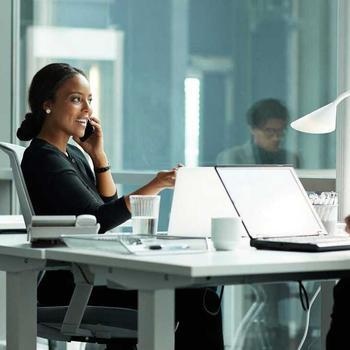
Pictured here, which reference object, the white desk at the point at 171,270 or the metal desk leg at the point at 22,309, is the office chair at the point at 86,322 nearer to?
the metal desk leg at the point at 22,309

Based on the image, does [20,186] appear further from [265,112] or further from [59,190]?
[265,112]

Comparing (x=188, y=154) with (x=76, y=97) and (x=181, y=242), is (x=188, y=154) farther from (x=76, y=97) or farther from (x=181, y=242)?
(x=181, y=242)

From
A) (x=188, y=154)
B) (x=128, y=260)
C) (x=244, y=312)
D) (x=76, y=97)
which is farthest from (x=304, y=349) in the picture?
(x=128, y=260)

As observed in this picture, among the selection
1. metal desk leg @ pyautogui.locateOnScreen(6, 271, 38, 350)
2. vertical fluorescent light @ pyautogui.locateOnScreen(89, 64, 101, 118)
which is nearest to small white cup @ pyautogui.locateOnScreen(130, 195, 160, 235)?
metal desk leg @ pyautogui.locateOnScreen(6, 271, 38, 350)

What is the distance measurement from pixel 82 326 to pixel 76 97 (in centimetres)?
93

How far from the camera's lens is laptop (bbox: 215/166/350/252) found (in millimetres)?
2574

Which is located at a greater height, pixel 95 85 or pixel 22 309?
pixel 95 85

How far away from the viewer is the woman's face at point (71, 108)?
3.39 m

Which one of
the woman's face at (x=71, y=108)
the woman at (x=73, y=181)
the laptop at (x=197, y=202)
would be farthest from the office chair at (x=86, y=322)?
the woman's face at (x=71, y=108)

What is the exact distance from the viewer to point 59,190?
3.14m

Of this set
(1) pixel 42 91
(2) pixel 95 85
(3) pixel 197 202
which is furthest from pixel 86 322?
(2) pixel 95 85

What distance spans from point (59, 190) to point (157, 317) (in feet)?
3.49

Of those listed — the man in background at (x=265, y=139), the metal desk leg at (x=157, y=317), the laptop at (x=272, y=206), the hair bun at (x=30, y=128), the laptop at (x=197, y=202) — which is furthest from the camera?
the man in background at (x=265, y=139)

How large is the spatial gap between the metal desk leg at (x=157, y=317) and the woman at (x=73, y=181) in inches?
26.0
